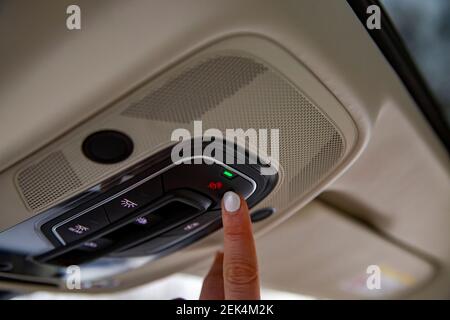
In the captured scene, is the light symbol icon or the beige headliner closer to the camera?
the beige headliner

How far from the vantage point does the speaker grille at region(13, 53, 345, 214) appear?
23.4 inches

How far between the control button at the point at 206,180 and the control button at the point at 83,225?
16 centimetres

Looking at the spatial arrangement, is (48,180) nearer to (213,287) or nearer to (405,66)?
(213,287)

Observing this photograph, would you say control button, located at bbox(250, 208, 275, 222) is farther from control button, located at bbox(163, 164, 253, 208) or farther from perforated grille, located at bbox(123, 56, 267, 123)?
perforated grille, located at bbox(123, 56, 267, 123)

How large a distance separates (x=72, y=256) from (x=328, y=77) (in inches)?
30.1

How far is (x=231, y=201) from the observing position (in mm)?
784

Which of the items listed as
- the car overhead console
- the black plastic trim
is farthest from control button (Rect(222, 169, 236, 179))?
the black plastic trim

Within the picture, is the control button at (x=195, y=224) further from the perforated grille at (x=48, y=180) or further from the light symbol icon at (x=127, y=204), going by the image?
the perforated grille at (x=48, y=180)

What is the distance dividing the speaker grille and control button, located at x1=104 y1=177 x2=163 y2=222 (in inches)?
3.2

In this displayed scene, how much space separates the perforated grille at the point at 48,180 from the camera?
68cm

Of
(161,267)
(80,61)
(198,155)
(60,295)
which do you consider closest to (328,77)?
(198,155)

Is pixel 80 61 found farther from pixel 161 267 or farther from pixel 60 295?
pixel 60 295

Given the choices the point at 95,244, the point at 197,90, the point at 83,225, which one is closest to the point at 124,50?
the point at 197,90

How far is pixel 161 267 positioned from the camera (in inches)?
50.6
